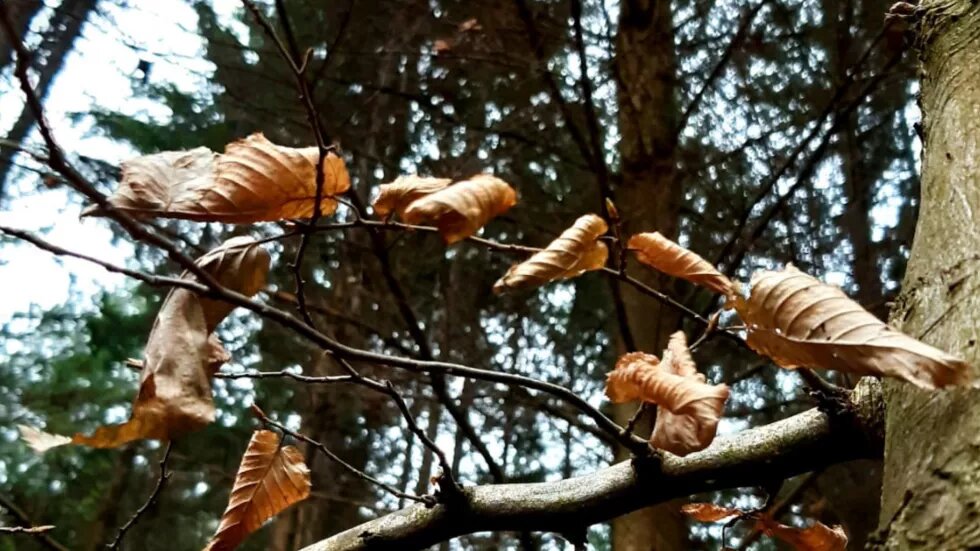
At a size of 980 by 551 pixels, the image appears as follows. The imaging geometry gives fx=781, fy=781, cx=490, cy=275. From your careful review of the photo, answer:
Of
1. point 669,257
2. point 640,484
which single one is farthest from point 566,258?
point 640,484

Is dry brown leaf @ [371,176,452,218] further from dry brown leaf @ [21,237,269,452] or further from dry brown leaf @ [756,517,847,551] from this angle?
dry brown leaf @ [756,517,847,551]

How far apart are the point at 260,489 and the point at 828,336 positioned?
681 mm

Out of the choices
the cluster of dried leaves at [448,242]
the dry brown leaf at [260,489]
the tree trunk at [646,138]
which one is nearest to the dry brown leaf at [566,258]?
the cluster of dried leaves at [448,242]

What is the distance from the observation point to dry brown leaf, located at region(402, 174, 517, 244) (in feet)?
1.97

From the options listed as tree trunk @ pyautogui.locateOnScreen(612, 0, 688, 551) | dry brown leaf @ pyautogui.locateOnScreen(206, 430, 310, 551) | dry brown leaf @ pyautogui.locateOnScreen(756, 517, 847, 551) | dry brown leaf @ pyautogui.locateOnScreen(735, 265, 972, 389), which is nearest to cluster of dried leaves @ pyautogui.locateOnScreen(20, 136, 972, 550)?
dry brown leaf @ pyautogui.locateOnScreen(735, 265, 972, 389)

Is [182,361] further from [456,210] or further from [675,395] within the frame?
[675,395]

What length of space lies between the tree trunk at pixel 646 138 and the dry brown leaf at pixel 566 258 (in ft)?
5.52

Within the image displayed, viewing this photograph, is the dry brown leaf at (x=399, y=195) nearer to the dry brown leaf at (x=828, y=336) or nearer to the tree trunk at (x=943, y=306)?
the dry brown leaf at (x=828, y=336)

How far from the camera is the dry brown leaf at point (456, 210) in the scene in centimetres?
60

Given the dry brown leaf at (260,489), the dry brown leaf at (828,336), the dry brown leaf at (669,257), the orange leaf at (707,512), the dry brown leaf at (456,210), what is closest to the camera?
the dry brown leaf at (828,336)

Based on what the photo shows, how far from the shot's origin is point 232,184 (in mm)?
645

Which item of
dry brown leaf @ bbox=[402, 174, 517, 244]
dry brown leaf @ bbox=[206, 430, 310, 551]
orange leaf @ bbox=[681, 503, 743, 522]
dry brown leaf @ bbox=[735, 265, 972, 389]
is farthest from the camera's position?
orange leaf @ bbox=[681, 503, 743, 522]

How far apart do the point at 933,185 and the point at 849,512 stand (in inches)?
125

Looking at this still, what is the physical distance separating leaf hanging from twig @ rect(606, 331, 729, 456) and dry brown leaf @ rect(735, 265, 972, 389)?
6 centimetres
